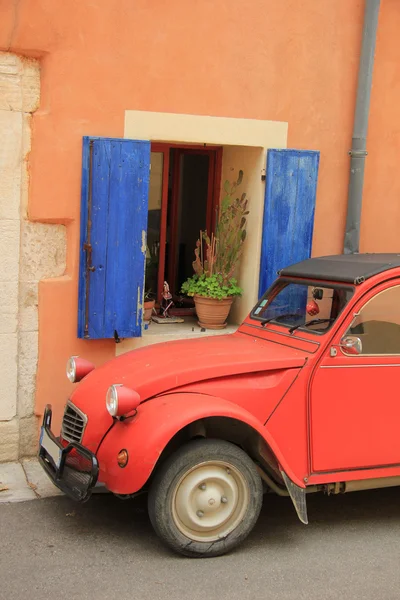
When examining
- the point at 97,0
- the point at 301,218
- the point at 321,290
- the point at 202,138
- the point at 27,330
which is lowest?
the point at 27,330

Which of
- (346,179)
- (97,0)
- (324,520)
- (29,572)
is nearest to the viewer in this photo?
(29,572)

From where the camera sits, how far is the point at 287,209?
6664 millimetres

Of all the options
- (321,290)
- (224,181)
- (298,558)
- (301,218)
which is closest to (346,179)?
(301,218)

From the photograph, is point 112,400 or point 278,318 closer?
point 112,400

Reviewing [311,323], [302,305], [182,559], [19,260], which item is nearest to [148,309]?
[19,260]

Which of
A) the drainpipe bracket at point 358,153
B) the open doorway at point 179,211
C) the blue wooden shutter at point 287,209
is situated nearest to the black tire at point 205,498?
the blue wooden shutter at point 287,209

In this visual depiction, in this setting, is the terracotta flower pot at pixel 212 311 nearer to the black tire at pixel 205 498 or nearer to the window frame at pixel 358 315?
the window frame at pixel 358 315

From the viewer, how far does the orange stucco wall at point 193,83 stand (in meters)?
5.82

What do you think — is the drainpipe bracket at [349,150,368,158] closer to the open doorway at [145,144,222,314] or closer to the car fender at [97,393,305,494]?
the open doorway at [145,144,222,314]

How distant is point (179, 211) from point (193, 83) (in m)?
1.42

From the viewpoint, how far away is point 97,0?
5871 millimetres

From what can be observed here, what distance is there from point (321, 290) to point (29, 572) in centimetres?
257

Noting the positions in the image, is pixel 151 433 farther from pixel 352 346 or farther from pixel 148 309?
pixel 148 309

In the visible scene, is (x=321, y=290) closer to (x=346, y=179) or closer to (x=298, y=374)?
(x=298, y=374)
